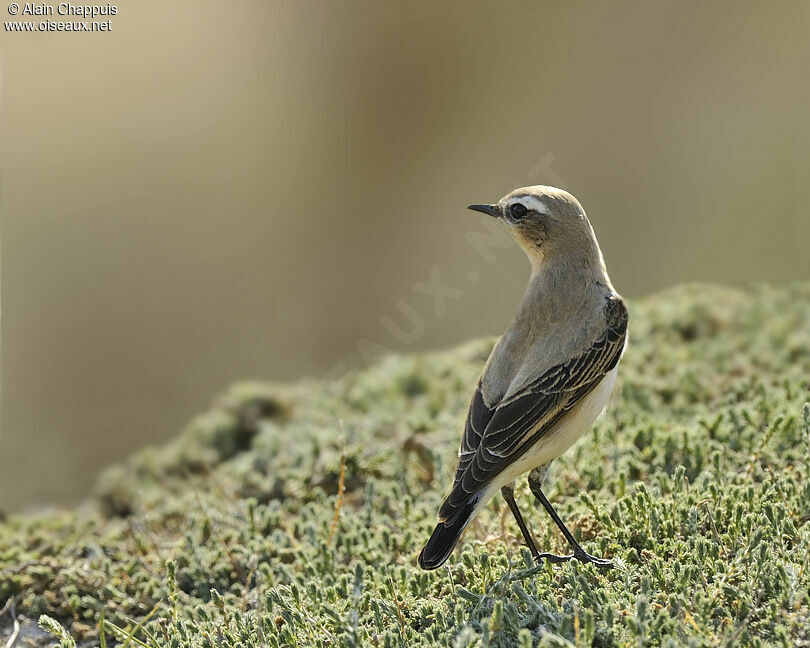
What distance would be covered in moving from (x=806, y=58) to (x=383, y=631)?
8763 millimetres

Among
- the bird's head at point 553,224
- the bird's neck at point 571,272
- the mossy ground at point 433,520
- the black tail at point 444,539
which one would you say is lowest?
the mossy ground at point 433,520

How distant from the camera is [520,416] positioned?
4648 mm

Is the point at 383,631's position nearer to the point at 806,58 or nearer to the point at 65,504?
the point at 65,504

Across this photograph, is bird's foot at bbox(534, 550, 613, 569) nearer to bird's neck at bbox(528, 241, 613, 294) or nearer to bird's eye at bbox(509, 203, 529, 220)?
bird's neck at bbox(528, 241, 613, 294)

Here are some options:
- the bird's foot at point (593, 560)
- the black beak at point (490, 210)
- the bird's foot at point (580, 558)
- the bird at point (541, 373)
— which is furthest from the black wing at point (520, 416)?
the black beak at point (490, 210)

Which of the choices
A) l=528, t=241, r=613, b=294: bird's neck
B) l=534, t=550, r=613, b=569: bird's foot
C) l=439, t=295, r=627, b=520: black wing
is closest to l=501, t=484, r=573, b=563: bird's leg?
l=534, t=550, r=613, b=569: bird's foot

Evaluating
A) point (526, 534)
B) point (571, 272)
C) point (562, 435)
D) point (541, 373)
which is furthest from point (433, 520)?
point (571, 272)

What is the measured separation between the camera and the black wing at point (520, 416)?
14.6 ft

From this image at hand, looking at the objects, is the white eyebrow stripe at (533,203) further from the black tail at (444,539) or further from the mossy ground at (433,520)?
the black tail at (444,539)

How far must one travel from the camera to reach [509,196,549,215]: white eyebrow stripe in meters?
5.30

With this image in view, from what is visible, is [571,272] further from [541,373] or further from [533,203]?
[541,373]

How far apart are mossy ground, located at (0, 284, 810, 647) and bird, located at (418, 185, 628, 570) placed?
33 cm

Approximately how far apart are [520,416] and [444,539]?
790 millimetres

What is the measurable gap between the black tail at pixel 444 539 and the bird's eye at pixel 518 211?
1844 mm
